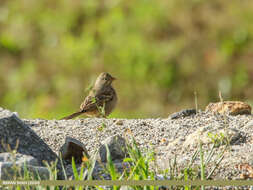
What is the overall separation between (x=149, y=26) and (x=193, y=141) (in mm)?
6743

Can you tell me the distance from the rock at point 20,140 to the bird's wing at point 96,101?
2.97 m

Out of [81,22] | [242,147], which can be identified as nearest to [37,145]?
[242,147]

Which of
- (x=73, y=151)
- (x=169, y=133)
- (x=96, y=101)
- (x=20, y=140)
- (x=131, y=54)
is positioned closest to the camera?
(x=20, y=140)

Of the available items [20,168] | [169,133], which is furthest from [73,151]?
[169,133]

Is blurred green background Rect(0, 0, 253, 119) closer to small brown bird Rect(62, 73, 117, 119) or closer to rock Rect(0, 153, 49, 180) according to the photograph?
small brown bird Rect(62, 73, 117, 119)

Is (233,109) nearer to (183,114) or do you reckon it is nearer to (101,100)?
(183,114)

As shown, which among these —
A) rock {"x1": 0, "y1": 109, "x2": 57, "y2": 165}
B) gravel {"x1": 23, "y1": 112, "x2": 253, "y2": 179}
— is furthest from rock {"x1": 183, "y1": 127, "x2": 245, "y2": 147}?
rock {"x1": 0, "y1": 109, "x2": 57, "y2": 165}

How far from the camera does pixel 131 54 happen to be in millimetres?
10977

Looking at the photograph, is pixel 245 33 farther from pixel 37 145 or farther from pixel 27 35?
pixel 37 145

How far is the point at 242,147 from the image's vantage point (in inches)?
189

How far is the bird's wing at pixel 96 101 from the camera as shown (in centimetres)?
774

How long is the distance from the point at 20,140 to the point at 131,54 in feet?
21.3

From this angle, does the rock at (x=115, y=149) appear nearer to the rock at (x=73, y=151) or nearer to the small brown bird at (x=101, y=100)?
the rock at (x=73, y=151)

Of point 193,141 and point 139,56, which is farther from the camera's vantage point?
point 139,56
